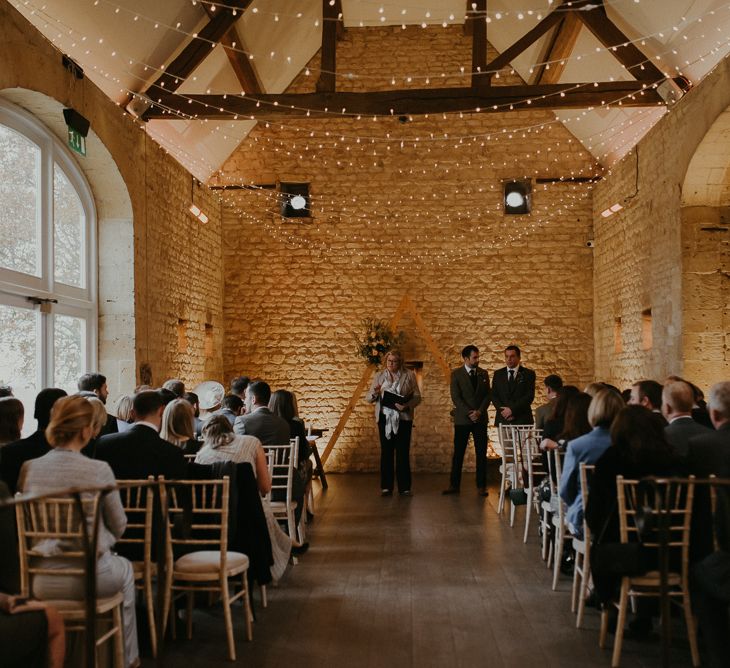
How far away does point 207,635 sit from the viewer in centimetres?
402

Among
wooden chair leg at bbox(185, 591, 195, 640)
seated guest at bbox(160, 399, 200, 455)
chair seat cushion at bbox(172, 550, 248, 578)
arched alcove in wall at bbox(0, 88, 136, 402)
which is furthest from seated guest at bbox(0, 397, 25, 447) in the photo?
arched alcove in wall at bbox(0, 88, 136, 402)

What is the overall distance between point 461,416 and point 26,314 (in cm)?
454

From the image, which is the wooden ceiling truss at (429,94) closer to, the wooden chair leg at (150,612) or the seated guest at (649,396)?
the seated guest at (649,396)

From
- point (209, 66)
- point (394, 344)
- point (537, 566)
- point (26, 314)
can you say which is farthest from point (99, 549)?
point (394, 344)

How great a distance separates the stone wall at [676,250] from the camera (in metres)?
7.46

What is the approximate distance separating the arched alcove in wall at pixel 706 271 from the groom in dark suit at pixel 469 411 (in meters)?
2.21

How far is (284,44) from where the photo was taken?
34.1 feet

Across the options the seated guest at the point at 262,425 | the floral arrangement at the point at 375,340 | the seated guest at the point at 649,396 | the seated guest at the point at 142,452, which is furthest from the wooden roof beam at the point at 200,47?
the seated guest at the point at 649,396

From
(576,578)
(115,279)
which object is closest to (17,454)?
(576,578)

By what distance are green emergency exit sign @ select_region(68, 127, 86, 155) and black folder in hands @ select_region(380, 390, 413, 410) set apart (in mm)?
3857

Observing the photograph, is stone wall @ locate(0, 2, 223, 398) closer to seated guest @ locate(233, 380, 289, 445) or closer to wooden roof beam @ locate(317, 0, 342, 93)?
wooden roof beam @ locate(317, 0, 342, 93)

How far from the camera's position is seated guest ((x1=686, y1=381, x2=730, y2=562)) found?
11.3ft

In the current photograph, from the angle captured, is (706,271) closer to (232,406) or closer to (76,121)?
(232,406)

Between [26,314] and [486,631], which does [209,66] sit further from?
[486,631]
